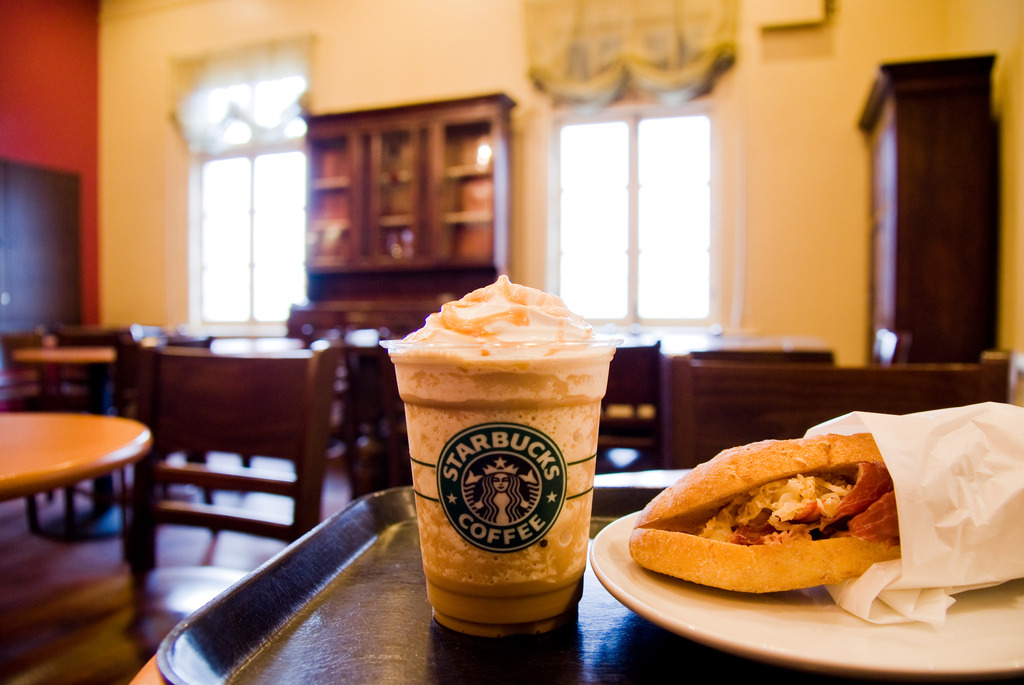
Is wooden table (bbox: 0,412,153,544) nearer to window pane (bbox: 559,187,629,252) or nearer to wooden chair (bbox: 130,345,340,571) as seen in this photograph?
wooden chair (bbox: 130,345,340,571)

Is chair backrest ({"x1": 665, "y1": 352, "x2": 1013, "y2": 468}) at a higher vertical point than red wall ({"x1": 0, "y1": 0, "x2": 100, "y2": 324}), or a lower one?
lower

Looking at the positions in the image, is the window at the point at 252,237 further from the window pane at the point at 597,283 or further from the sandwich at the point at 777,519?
the sandwich at the point at 777,519

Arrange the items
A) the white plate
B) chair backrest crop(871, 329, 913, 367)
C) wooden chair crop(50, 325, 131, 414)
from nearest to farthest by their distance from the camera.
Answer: the white plate < chair backrest crop(871, 329, 913, 367) < wooden chair crop(50, 325, 131, 414)

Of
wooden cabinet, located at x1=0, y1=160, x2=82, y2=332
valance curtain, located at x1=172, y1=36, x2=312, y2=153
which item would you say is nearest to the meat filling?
valance curtain, located at x1=172, y1=36, x2=312, y2=153

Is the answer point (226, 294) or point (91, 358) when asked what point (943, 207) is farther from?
point (226, 294)

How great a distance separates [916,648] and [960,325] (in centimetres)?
355

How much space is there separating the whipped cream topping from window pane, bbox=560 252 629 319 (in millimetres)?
4469

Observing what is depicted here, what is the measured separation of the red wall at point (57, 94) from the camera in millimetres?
5551

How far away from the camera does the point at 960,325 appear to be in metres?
3.20

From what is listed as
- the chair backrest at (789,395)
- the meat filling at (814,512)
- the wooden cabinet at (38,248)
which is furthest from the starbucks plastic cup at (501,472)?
the wooden cabinet at (38,248)

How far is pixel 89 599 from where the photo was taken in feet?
5.56

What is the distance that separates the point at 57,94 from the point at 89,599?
6308 millimetres

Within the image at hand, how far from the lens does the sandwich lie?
0.40 m

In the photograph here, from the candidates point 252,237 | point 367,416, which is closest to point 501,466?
point 367,416
